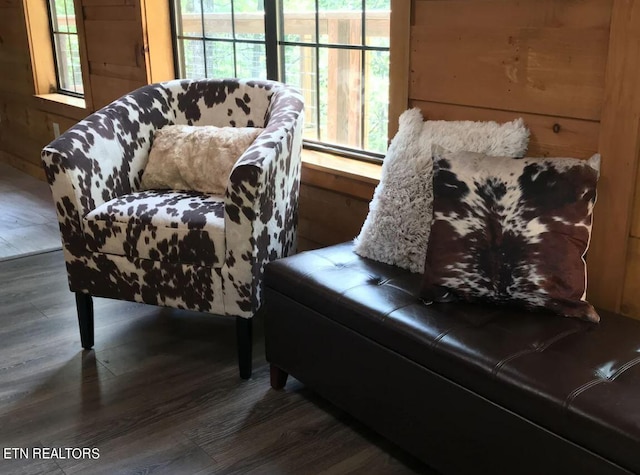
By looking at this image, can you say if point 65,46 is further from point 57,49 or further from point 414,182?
point 414,182

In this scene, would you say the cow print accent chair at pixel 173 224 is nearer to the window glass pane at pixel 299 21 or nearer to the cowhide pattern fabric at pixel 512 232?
the window glass pane at pixel 299 21

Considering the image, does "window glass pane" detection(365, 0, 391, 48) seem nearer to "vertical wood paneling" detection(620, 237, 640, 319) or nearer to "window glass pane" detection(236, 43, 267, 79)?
"window glass pane" detection(236, 43, 267, 79)

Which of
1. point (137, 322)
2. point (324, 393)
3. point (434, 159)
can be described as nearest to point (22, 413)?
point (137, 322)

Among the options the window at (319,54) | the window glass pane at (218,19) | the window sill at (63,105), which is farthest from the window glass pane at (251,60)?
the window sill at (63,105)

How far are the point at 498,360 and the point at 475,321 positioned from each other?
0.57ft

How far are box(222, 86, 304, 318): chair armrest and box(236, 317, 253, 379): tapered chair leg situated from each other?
5cm

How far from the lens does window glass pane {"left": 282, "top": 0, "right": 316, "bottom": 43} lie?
2.69m

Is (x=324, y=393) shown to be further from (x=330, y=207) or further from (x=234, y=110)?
(x=234, y=110)

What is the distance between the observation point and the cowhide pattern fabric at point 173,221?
2006 millimetres

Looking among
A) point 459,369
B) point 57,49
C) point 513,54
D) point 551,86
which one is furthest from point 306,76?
point 57,49

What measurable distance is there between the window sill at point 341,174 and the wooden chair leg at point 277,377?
714 millimetres

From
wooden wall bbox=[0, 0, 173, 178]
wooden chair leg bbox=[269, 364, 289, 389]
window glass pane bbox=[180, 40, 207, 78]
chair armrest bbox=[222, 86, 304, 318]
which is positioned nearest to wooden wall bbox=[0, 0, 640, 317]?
chair armrest bbox=[222, 86, 304, 318]

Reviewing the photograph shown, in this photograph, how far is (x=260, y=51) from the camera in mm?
2973

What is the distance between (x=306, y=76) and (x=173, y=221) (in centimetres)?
102
